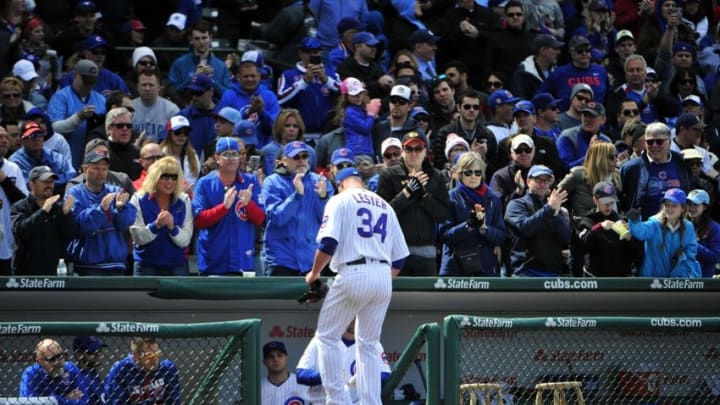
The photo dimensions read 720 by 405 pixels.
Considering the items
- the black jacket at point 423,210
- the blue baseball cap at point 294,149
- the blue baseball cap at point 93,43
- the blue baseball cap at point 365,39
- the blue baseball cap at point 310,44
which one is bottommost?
the black jacket at point 423,210

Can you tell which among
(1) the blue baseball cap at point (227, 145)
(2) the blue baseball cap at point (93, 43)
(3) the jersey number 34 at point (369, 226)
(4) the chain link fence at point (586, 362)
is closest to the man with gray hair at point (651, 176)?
(4) the chain link fence at point (586, 362)

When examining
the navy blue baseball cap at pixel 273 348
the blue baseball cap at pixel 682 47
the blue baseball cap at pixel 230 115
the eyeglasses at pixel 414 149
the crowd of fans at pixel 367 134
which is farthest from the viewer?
the blue baseball cap at pixel 682 47

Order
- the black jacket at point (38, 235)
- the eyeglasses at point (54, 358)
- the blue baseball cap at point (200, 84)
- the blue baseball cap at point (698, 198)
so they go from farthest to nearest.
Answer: the blue baseball cap at point (200, 84), the blue baseball cap at point (698, 198), the black jacket at point (38, 235), the eyeglasses at point (54, 358)

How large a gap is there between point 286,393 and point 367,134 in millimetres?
4124

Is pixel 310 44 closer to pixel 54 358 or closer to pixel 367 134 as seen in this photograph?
pixel 367 134

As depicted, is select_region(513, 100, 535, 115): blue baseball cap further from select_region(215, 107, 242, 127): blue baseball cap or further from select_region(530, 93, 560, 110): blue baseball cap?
select_region(215, 107, 242, 127): blue baseball cap

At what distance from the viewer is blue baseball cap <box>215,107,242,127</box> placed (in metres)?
13.5

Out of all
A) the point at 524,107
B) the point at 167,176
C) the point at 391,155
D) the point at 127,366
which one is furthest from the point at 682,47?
the point at 127,366

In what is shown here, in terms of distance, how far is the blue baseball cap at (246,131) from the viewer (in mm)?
13336

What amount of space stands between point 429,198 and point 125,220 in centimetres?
252

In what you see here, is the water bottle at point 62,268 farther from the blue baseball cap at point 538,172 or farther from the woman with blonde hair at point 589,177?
the woman with blonde hair at point 589,177

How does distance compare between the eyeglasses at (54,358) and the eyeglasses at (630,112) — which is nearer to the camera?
the eyeglasses at (54,358)

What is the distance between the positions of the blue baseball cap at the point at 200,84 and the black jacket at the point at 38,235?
314 centimetres

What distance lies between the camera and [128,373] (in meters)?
7.70
